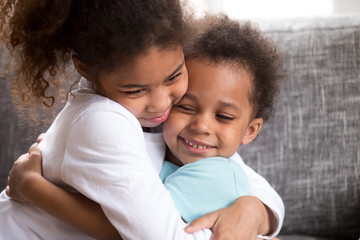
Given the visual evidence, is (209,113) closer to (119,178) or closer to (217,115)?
(217,115)

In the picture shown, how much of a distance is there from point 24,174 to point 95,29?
1.26ft

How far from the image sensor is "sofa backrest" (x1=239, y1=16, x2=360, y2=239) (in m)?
1.58

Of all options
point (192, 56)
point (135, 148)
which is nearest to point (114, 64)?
point (135, 148)

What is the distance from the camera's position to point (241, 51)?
3.98ft

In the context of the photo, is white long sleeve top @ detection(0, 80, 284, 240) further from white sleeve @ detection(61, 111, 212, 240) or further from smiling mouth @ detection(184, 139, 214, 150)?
smiling mouth @ detection(184, 139, 214, 150)

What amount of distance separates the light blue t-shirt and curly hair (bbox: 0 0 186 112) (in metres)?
0.30

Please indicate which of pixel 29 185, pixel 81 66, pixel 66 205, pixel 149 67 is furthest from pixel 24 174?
pixel 149 67

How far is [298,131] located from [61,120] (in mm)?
776

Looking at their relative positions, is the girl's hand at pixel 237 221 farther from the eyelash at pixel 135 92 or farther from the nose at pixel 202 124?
the eyelash at pixel 135 92

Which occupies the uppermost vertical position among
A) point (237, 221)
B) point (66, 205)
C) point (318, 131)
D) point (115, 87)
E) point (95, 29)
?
point (95, 29)

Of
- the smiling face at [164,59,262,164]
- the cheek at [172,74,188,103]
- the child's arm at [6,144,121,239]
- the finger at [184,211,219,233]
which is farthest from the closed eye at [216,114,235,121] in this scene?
the child's arm at [6,144,121,239]

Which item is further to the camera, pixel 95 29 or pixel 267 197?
pixel 267 197

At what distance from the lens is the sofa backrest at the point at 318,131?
1.58m

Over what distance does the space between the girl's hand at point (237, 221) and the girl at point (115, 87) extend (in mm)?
23
